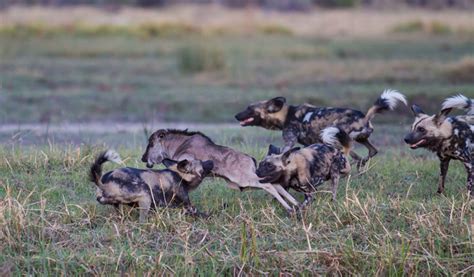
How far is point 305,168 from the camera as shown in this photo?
7.49 metres

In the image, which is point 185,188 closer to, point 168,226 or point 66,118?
point 168,226

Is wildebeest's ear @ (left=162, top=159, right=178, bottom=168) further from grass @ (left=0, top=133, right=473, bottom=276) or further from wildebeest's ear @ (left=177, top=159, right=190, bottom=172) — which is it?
grass @ (left=0, top=133, right=473, bottom=276)

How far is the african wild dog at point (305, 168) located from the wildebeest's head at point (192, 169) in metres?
0.45

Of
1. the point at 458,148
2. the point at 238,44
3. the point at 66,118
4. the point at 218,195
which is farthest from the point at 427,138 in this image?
the point at 238,44

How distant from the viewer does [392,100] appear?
28.8ft

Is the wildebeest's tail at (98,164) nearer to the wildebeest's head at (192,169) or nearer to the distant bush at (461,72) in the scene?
the wildebeest's head at (192,169)

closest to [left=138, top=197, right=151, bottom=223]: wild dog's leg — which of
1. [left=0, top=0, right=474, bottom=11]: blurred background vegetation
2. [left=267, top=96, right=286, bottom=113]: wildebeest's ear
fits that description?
[left=267, top=96, right=286, bottom=113]: wildebeest's ear

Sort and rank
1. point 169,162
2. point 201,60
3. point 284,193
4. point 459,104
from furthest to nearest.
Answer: point 201,60 < point 459,104 < point 284,193 < point 169,162

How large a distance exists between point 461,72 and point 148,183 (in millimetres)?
10908

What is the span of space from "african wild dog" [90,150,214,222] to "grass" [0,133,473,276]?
127 millimetres

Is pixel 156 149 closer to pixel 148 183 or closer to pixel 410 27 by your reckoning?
pixel 148 183

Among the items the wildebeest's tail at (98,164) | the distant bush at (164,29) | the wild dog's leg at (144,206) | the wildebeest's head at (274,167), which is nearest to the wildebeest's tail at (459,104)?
the wildebeest's head at (274,167)

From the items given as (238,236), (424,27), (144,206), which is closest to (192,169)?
(144,206)

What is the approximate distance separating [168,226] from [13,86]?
32.6ft
